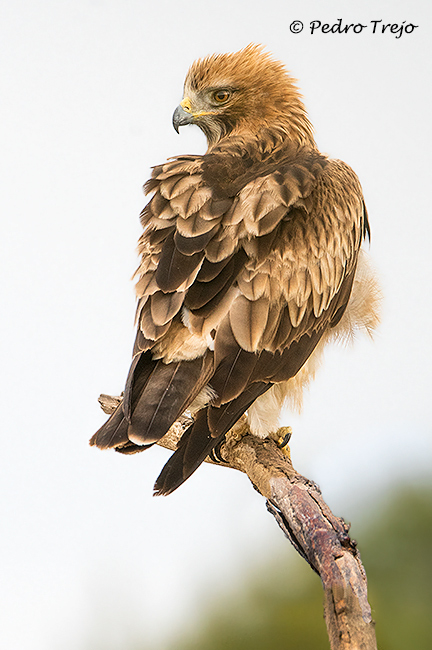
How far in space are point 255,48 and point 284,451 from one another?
108 inches

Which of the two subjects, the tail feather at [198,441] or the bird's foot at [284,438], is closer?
the tail feather at [198,441]

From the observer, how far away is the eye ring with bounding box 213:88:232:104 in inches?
184

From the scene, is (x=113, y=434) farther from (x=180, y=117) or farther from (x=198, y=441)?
(x=180, y=117)

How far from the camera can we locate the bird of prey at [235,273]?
3346 mm

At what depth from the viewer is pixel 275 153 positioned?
446cm

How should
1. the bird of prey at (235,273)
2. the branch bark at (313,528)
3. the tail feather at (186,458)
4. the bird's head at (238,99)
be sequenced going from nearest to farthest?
the branch bark at (313,528), the tail feather at (186,458), the bird of prey at (235,273), the bird's head at (238,99)

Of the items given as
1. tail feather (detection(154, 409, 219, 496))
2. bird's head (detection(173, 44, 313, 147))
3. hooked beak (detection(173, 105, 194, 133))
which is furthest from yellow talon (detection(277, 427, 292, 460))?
hooked beak (detection(173, 105, 194, 133))

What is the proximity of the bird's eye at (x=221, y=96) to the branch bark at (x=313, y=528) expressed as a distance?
2112mm

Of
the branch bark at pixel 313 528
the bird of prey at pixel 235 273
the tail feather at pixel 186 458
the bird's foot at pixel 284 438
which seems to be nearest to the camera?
the branch bark at pixel 313 528

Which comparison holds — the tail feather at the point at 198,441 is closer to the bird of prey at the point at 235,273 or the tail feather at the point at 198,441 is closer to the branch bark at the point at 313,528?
the bird of prey at the point at 235,273

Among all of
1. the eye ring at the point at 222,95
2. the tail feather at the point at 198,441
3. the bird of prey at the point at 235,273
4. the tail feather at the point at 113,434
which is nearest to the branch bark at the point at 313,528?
the bird of prey at the point at 235,273

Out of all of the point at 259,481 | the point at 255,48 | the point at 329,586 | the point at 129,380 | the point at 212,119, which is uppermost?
the point at 255,48

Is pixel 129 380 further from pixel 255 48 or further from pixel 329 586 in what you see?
pixel 255 48

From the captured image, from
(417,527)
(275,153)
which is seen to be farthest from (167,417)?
(417,527)
